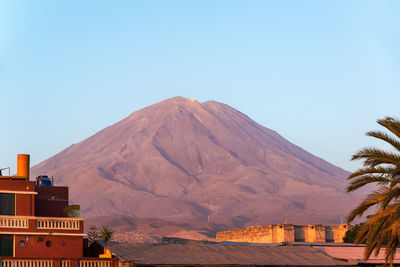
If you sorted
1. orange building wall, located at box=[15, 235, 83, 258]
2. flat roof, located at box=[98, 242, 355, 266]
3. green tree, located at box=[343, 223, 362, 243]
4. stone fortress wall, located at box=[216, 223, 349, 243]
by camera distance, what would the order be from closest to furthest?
flat roof, located at box=[98, 242, 355, 266] < orange building wall, located at box=[15, 235, 83, 258] < stone fortress wall, located at box=[216, 223, 349, 243] < green tree, located at box=[343, 223, 362, 243]

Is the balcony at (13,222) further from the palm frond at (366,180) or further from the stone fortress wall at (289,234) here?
the stone fortress wall at (289,234)

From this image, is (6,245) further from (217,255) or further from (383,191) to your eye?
(383,191)

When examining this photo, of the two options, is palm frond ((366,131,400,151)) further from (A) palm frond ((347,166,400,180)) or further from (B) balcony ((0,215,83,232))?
(B) balcony ((0,215,83,232))

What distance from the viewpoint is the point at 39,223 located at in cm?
4066

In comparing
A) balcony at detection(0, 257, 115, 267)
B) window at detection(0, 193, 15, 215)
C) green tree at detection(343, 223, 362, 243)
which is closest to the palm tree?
balcony at detection(0, 257, 115, 267)

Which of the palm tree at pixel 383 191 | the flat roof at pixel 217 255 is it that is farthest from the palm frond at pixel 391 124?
the flat roof at pixel 217 255

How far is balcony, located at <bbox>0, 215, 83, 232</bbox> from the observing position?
40.0m

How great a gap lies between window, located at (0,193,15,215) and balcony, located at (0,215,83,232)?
1.89m

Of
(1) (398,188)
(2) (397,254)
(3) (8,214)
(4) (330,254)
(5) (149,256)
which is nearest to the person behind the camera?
(1) (398,188)

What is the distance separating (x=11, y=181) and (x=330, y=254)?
19.2 m

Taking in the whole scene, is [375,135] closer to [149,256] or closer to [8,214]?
[149,256]

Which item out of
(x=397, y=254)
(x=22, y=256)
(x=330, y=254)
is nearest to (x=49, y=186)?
(x=22, y=256)

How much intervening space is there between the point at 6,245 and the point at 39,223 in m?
2.03

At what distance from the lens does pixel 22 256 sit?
131 ft
